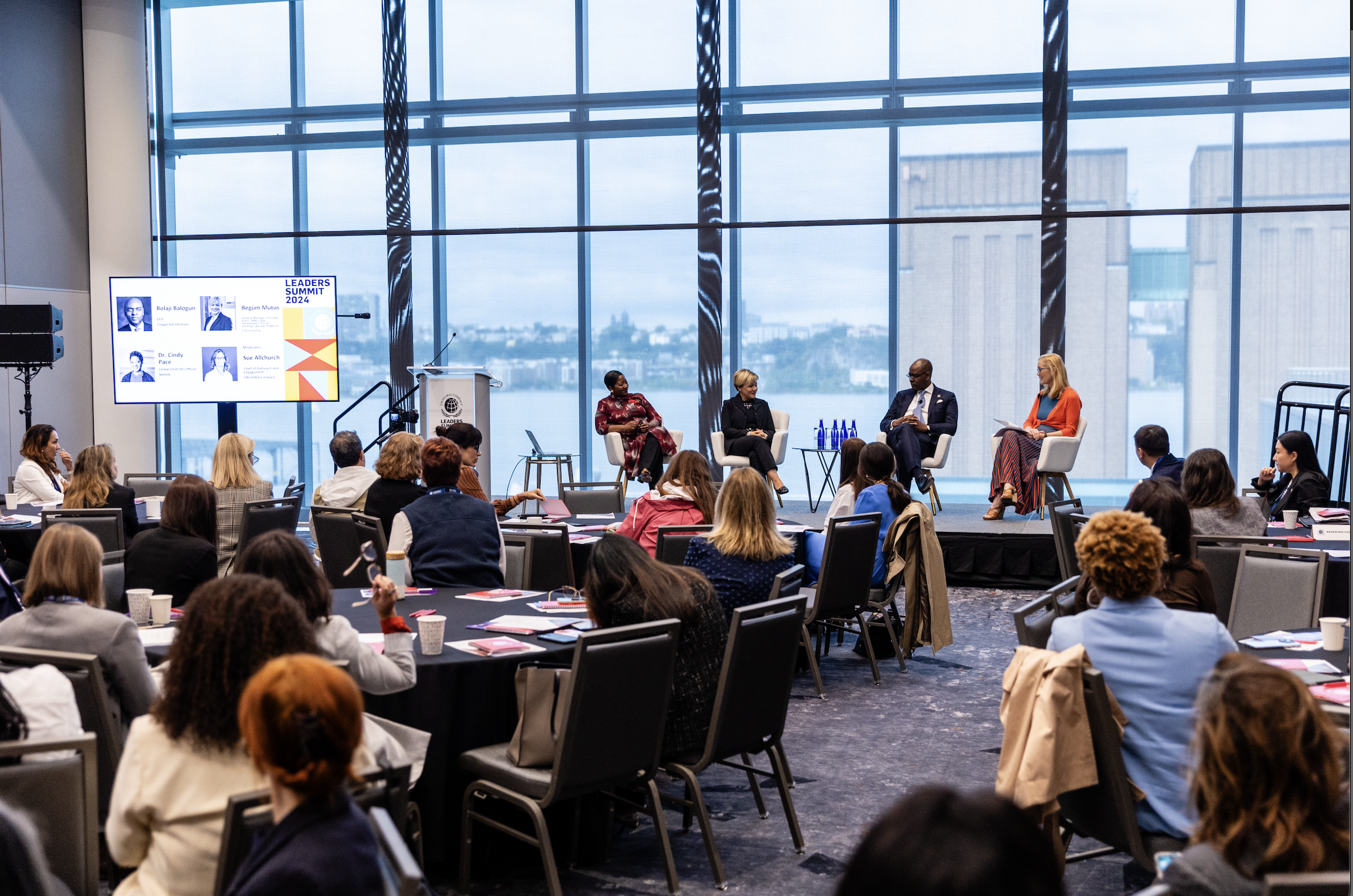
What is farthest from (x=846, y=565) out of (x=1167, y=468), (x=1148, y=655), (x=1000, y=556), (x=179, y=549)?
(x=1000, y=556)

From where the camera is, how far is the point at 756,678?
3.48 metres

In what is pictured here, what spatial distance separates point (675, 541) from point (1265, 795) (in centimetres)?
385

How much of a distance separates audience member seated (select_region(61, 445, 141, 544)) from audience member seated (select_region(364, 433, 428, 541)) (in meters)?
1.60

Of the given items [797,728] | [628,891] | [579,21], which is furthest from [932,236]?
[628,891]

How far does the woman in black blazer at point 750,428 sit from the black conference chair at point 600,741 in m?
Result: 6.95

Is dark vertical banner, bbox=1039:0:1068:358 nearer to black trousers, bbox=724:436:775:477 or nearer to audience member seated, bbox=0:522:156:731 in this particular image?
black trousers, bbox=724:436:775:477

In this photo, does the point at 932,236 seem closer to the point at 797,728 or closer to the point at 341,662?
the point at 797,728

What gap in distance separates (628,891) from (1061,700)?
4.78 feet

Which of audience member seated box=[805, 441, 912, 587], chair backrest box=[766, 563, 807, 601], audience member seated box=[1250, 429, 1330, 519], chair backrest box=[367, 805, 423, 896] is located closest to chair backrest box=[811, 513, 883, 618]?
audience member seated box=[805, 441, 912, 587]

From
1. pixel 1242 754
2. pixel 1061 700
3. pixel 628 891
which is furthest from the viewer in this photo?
pixel 628 891

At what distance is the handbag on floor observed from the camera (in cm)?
310

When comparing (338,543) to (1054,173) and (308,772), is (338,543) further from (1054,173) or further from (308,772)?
(1054,173)

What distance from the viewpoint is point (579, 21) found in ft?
38.9

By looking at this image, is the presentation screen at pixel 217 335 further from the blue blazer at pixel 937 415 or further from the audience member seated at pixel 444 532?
the audience member seated at pixel 444 532
